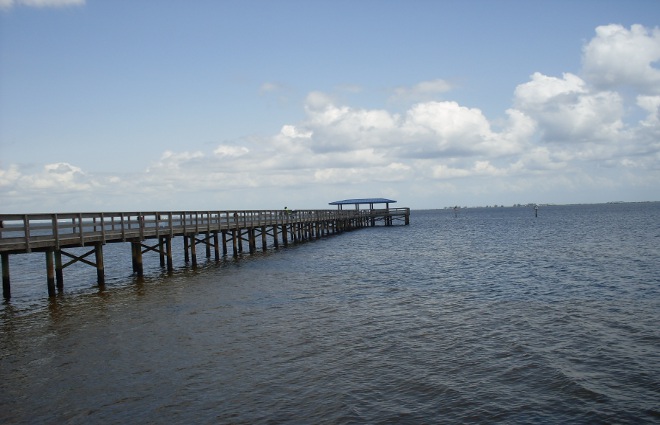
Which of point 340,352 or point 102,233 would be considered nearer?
point 340,352

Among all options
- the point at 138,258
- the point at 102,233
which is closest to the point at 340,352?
the point at 102,233

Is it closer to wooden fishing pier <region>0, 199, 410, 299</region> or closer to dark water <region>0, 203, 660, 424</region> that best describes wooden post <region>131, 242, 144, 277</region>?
wooden fishing pier <region>0, 199, 410, 299</region>

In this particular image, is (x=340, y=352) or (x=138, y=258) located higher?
(x=138, y=258)

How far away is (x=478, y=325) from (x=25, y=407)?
37.7 feet

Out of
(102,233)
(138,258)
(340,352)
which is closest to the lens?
(340,352)

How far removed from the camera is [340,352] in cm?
1244

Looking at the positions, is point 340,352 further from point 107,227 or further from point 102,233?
point 107,227

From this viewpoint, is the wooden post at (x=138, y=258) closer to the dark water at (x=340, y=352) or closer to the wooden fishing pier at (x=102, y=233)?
the wooden fishing pier at (x=102, y=233)

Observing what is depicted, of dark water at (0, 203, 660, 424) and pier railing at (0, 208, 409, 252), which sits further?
pier railing at (0, 208, 409, 252)

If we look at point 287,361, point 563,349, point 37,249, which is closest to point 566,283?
point 563,349

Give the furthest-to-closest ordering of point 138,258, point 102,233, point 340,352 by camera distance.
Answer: point 138,258
point 102,233
point 340,352

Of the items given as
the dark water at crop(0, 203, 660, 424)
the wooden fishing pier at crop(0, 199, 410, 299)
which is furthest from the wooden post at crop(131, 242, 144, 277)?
the dark water at crop(0, 203, 660, 424)

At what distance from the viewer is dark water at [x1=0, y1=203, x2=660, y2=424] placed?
9.14 m

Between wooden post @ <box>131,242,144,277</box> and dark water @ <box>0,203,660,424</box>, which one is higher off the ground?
wooden post @ <box>131,242,144,277</box>
